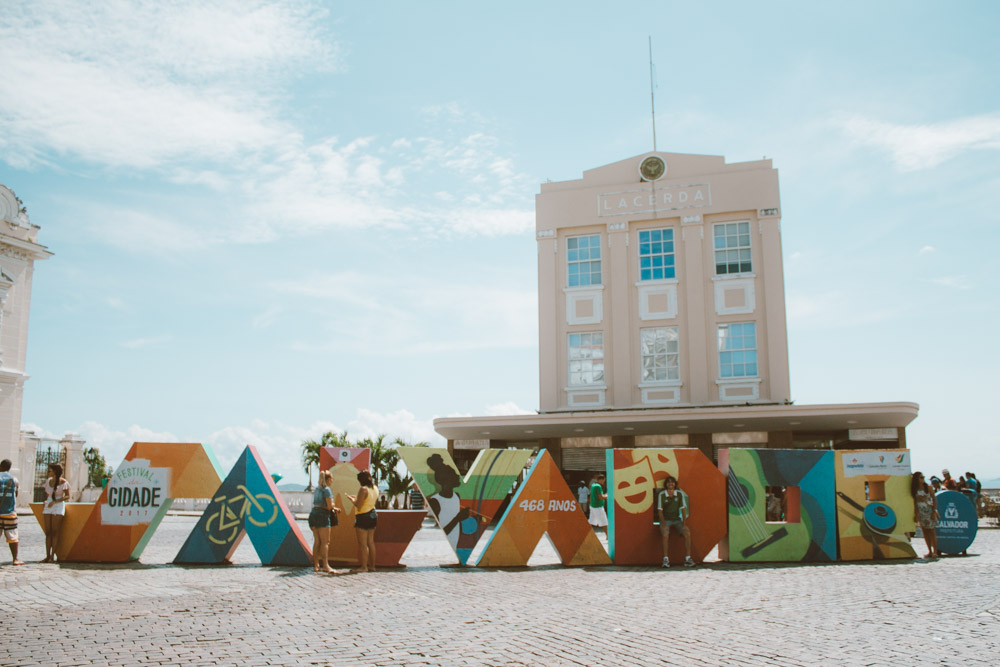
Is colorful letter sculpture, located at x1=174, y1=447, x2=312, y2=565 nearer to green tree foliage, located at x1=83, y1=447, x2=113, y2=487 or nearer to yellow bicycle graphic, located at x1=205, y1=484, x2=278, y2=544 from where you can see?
yellow bicycle graphic, located at x1=205, y1=484, x2=278, y2=544

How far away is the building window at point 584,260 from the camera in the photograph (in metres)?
33.8

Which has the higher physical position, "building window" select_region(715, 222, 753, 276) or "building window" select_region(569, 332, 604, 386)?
"building window" select_region(715, 222, 753, 276)

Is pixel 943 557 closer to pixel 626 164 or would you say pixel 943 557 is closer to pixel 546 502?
pixel 546 502

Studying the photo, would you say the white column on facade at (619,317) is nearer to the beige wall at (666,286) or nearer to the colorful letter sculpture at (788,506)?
the beige wall at (666,286)

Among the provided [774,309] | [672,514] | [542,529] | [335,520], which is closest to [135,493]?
[335,520]

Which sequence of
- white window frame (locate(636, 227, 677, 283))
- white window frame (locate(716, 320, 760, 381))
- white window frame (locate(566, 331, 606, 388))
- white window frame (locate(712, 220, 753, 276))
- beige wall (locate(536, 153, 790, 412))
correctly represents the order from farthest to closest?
white window frame (locate(566, 331, 606, 388)) → white window frame (locate(636, 227, 677, 283)) → white window frame (locate(712, 220, 753, 276)) → beige wall (locate(536, 153, 790, 412)) → white window frame (locate(716, 320, 760, 381))

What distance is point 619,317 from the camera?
3278 cm

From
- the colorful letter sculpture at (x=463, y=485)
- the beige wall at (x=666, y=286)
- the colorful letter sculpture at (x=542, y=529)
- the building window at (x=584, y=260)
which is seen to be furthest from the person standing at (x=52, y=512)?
the building window at (x=584, y=260)

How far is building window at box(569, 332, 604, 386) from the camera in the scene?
33000 millimetres

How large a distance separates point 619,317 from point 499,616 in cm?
2525

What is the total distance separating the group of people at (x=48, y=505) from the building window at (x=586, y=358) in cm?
2230

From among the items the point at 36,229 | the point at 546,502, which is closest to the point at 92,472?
the point at 36,229

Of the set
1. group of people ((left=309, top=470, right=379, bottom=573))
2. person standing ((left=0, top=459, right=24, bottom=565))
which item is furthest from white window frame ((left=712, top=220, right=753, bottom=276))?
person standing ((left=0, top=459, right=24, bottom=565))

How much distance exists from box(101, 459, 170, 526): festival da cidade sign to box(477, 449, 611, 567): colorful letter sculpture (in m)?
5.36
